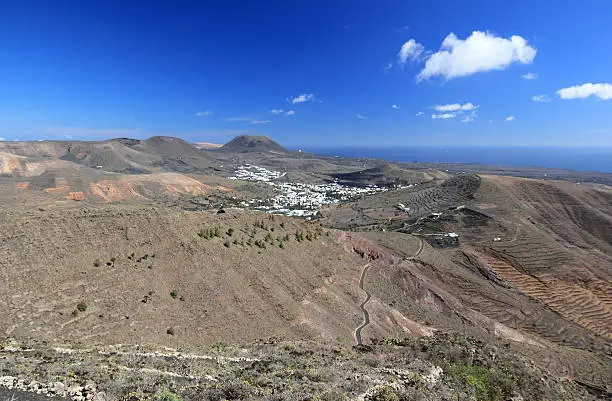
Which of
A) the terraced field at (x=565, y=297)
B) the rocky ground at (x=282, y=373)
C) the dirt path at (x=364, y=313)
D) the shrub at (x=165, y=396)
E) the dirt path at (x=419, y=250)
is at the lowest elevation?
the terraced field at (x=565, y=297)

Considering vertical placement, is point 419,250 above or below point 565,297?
above

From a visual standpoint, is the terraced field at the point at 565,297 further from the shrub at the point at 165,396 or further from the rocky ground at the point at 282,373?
the shrub at the point at 165,396

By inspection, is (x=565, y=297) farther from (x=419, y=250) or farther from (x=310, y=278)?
(x=310, y=278)

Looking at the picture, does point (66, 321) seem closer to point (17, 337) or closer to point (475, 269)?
point (17, 337)

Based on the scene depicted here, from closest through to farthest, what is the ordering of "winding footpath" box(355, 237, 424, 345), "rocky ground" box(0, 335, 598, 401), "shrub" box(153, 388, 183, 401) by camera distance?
"shrub" box(153, 388, 183, 401)
"rocky ground" box(0, 335, 598, 401)
"winding footpath" box(355, 237, 424, 345)

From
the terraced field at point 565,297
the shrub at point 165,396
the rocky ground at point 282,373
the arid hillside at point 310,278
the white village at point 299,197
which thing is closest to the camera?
the shrub at point 165,396

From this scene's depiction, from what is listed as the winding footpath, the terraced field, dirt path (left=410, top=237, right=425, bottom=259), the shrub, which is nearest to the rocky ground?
the shrub

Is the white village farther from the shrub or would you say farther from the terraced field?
the shrub

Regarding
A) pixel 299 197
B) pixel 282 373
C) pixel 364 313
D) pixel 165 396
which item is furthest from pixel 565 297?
pixel 299 197

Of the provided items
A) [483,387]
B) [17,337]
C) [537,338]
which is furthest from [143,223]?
[537,338]

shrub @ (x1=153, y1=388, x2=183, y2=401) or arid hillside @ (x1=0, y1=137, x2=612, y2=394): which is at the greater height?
shrub @ (x1=153, y1=388, x2=183, y2=401)

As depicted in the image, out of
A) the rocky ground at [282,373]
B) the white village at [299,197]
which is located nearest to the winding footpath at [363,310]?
the rocky ground at [282,373]
